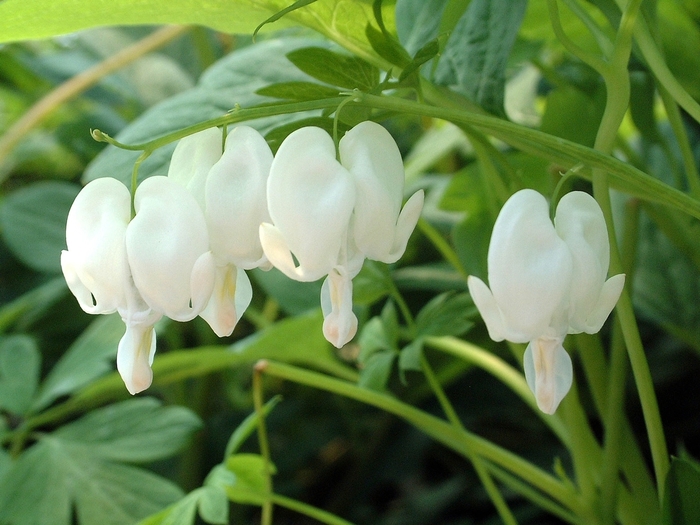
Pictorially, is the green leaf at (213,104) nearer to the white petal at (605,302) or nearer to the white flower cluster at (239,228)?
the white flower cluster at (239,228)

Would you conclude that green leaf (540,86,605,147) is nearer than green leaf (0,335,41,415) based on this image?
Yes

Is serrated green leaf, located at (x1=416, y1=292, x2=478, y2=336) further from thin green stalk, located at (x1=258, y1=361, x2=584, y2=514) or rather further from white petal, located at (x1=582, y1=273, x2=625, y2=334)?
white petal, located at (x1=582, y1=273, x2=625, y2=334)

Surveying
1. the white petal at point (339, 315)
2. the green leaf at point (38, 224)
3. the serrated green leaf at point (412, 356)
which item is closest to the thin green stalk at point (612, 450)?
the serrated green leaf at point (412, 356)

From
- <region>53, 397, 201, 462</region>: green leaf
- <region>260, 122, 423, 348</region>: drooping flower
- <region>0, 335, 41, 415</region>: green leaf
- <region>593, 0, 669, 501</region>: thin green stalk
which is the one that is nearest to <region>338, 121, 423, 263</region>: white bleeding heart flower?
<region>260, 122, 423, 348</region>: drooping flower

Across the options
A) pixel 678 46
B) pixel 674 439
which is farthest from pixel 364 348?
pixel 674 439

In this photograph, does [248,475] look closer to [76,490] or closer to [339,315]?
[76,490]

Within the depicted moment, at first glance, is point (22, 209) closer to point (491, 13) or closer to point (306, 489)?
point (306, 489)
